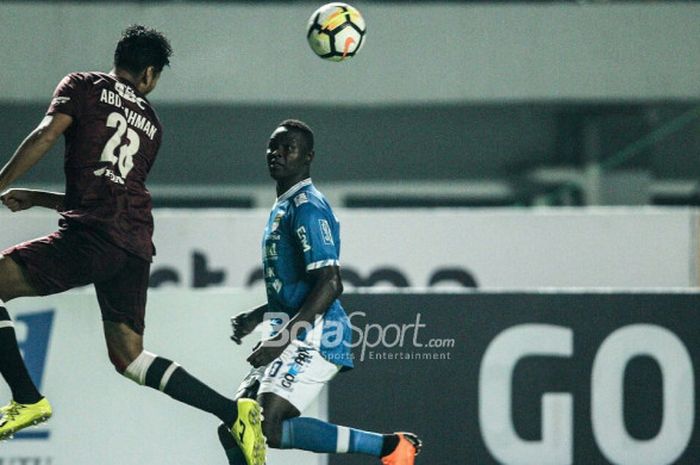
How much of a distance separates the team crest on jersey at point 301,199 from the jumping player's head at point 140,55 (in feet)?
2.67

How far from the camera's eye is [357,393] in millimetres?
6383

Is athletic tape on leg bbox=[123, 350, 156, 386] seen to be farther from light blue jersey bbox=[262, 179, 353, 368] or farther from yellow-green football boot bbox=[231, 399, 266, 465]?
light blue jersey bbox=[262, 179, 353, 368]

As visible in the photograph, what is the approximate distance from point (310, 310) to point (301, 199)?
1.79ft

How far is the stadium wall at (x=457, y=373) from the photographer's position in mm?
6312

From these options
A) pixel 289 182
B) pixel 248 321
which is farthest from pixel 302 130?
pixel 248 321

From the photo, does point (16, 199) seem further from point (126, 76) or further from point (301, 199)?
point (301, 199)

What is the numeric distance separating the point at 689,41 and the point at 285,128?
40.9ft

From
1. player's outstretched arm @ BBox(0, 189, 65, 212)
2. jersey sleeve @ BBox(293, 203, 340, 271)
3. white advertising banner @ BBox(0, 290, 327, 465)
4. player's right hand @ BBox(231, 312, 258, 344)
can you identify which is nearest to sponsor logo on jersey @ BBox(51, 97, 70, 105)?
player's outstretched arm @ BBox(0, 189, 65, 212)

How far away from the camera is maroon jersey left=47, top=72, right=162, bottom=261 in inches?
198

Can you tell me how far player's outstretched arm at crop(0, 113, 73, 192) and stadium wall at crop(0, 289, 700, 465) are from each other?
1.61m

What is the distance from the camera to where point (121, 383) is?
20.7 ft

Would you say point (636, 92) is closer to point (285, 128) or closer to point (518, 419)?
point (518, 419)

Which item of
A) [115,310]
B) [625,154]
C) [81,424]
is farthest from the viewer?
[625,154]

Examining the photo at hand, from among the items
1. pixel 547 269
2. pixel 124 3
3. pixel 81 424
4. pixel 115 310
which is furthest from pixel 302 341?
pixel 124 3
